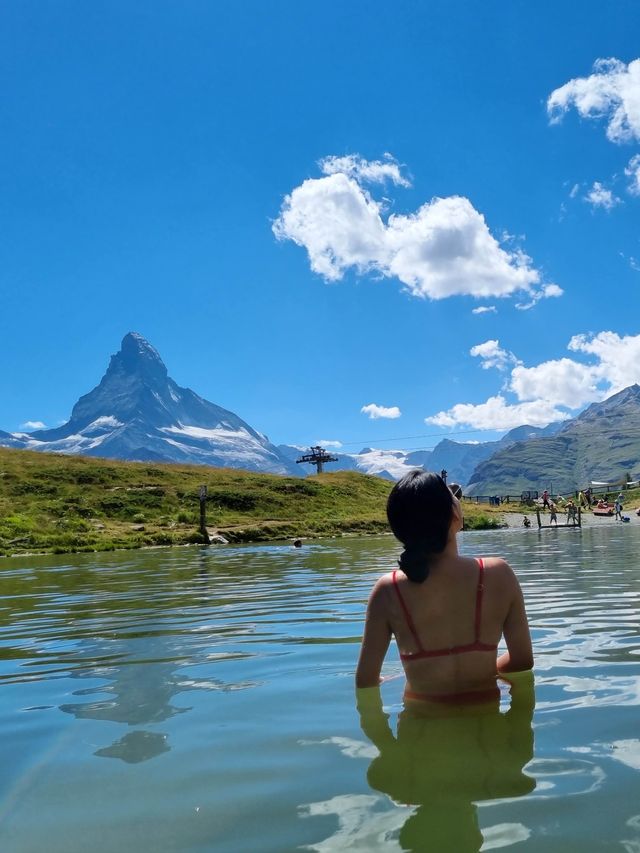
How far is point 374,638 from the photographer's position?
14.9 ft

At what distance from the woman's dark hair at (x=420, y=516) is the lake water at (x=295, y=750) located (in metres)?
1.09

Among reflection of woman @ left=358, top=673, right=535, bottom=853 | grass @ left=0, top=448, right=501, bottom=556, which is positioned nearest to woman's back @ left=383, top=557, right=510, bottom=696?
reflection of woman @ left=358, top=673, right=535, bottom=853

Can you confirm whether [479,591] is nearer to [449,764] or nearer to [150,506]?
[449,764]

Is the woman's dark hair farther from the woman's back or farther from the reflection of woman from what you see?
the reflection of woman

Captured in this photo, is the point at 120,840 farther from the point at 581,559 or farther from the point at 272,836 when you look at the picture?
the point at 581,559

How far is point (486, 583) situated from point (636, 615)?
603cm

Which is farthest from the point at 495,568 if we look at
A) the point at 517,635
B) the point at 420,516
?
the point at 420,516

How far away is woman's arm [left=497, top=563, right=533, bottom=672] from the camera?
445cm

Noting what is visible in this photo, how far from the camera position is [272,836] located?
3.06 meters

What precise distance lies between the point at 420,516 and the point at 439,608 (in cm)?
68

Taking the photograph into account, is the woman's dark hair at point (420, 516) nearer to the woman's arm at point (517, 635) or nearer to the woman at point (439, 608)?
the woman at point (439, 608)

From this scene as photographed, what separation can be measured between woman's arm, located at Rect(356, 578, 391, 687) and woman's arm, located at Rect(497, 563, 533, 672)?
31.8 inches

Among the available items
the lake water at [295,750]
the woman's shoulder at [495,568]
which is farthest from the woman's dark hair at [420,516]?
the lake water at [295,750]

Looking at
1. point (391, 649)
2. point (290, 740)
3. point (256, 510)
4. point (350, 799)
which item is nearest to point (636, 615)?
point (391, 649)
